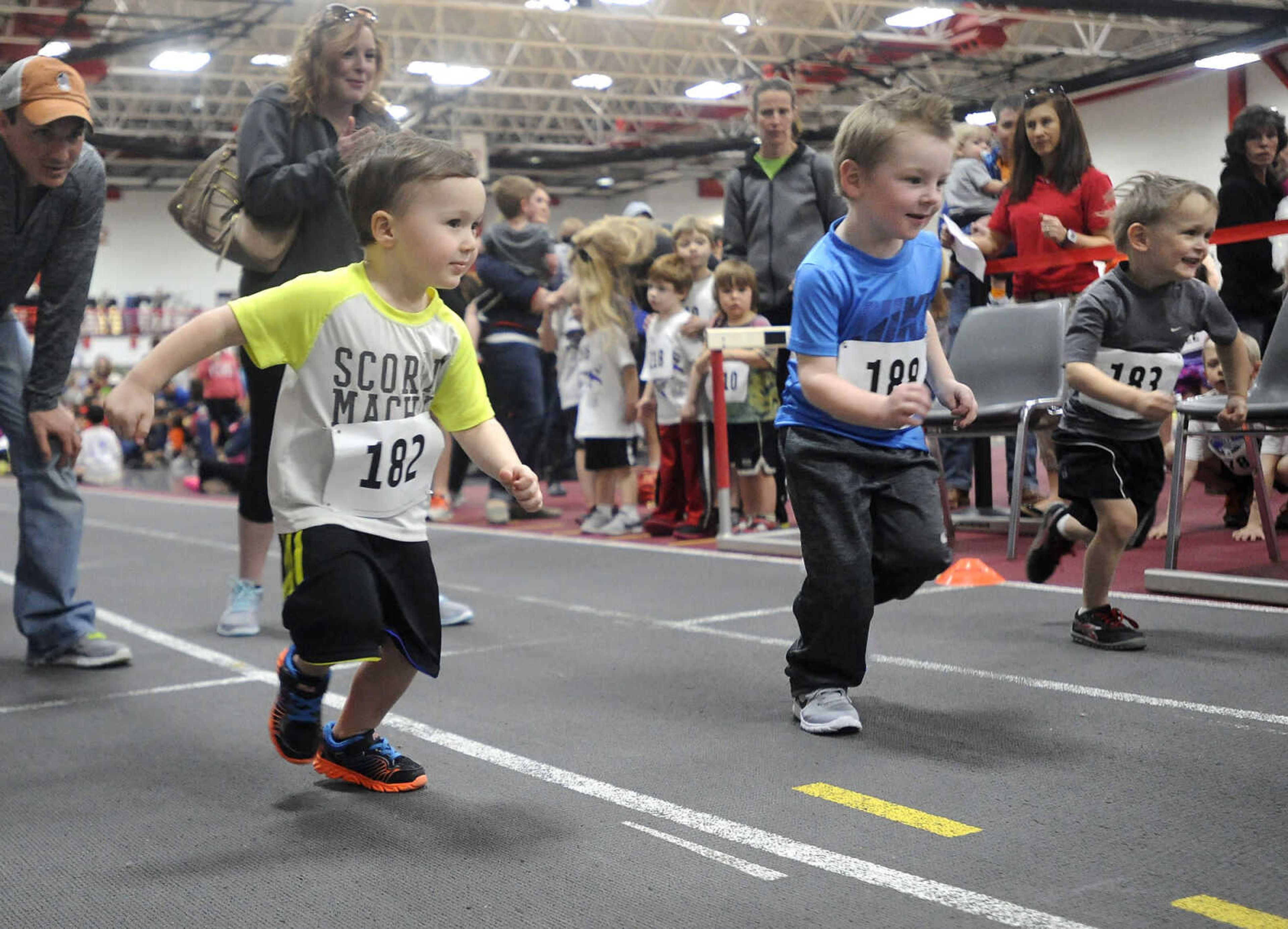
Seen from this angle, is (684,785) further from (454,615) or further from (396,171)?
(454,615)

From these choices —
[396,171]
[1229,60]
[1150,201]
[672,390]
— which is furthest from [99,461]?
[1229,60]

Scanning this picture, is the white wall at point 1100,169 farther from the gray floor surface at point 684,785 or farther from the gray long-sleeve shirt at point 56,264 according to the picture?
the gray long-sleeve shirt at point 56,264

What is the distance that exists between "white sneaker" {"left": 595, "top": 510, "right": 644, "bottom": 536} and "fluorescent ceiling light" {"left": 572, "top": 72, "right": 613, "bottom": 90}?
17.4 meters

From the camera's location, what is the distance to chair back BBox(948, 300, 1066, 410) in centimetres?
591

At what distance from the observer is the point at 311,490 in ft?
8.57

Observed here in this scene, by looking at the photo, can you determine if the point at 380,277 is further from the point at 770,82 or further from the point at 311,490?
the point at 770,82

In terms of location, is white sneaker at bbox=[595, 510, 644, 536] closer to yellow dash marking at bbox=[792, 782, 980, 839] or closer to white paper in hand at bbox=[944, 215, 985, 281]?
white paper in hand at bbox=[944, 215, 985, 281]

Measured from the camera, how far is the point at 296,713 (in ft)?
8.68

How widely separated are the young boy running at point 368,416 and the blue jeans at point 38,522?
160 centimetres

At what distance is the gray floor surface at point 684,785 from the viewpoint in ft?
6.88

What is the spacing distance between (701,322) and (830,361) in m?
3.80

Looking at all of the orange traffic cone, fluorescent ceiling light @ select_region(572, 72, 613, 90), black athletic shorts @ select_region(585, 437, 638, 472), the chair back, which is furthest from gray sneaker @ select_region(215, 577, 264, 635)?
fluorescent ceiling light @ select_region(572, 72, 613, 90)

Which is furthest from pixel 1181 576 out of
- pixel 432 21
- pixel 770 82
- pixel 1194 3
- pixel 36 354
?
pixel 432 21

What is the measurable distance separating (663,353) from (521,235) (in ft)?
4.48
